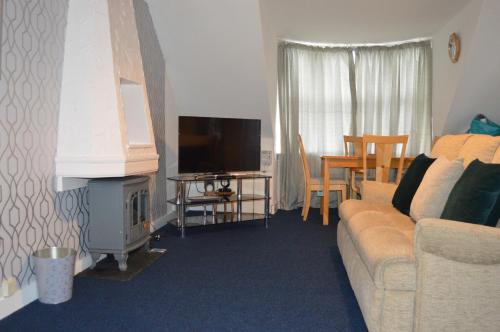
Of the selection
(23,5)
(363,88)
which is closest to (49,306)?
(23,5)

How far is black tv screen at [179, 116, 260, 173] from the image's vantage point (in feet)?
13.2

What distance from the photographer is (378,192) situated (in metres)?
3.24

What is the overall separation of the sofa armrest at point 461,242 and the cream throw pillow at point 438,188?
695mm

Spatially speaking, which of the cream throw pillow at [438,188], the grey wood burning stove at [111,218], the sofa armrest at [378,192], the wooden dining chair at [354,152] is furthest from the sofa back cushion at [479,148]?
the grey wood burning stove at [111,218]

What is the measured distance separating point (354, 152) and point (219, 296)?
11.4ft

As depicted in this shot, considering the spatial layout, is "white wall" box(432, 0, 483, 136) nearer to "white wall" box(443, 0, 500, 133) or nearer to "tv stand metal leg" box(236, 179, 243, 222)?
"white wall" box(443, 0, 500, 133)

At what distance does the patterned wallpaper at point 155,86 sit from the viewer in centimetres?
368

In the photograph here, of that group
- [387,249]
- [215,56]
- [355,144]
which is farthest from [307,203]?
[387,249]

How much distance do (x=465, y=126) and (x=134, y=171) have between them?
13.4 feet

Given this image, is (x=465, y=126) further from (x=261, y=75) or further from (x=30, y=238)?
(x=30, y=238)

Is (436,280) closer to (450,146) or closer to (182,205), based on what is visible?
(450,146)

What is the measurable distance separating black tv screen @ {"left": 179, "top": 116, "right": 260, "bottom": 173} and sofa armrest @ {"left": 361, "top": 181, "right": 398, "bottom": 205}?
1.50m

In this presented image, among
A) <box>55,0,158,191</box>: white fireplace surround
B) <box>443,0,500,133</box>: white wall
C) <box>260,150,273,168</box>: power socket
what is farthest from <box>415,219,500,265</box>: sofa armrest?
<box>260,150,273,168</box>: power socket

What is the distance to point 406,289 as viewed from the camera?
1.70 meters
